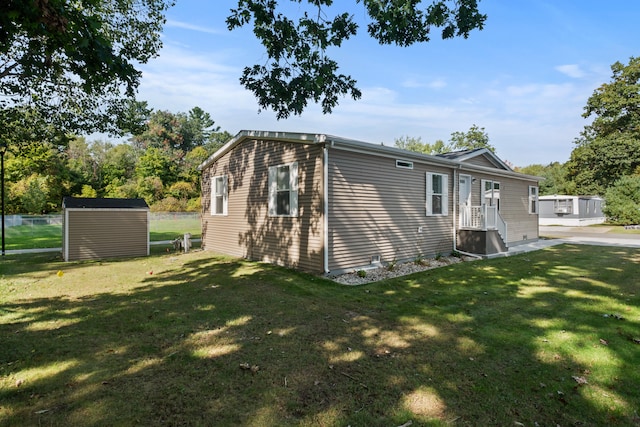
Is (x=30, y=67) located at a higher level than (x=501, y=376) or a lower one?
higher

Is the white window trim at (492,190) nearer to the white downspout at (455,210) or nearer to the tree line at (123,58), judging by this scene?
Answer: the white downspout at (455,210)

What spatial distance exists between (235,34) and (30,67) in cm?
581

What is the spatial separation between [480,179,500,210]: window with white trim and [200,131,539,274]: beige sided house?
0.14ft

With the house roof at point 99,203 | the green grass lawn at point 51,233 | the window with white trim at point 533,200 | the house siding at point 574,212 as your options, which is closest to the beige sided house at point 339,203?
the house roof at point 99,203

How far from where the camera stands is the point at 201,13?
29.0 ft

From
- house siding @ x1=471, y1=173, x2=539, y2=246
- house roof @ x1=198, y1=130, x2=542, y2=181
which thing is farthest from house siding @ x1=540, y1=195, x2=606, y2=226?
house roof @ x1=198, y1=130, x2=542, y2=181

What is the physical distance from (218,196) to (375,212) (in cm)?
639

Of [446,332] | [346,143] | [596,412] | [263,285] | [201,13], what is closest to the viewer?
[596,412]

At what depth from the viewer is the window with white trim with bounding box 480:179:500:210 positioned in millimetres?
13270

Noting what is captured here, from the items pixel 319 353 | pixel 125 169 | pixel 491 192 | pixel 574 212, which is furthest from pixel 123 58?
pixel 125 169

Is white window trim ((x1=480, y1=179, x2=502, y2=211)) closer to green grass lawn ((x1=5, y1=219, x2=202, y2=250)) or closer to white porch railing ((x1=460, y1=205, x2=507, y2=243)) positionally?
white porch railing ((x1=460, y1=205, x2=507, y2=243))

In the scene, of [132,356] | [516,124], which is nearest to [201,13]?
[132,356]

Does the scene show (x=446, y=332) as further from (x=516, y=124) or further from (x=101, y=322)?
(x=516, y=124)

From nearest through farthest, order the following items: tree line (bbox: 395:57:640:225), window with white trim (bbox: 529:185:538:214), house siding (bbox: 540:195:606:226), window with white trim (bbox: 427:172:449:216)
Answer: window with white trim (bbox: 427:172:449:216)
window with white trim (bbox: 529:185:538:214)
tree line (bbox: 395:57:640:225)
house siding (bbox: 540:195:606:226)
